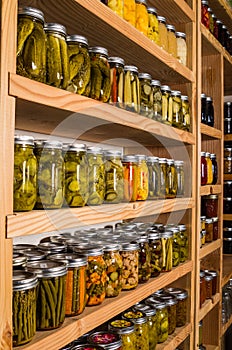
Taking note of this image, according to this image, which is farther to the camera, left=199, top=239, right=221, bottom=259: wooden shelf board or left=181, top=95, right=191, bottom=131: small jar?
left=199, top=239, right=221, bottom=259: wooden shelf board

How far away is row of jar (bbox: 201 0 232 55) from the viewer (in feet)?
6.57

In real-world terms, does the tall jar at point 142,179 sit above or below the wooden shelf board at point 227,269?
above

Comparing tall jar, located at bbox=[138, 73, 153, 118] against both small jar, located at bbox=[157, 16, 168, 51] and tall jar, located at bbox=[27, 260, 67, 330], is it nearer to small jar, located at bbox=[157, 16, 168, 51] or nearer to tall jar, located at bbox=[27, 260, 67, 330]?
small jar, located at bbox=[157, 16, 168, 51]

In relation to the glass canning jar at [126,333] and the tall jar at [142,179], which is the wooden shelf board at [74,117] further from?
the glass canning jar at [126,333]

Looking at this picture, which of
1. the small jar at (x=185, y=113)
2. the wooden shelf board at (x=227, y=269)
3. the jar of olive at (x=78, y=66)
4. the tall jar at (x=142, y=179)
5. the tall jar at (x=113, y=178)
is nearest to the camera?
the jar of olive at (x=78, y=66)

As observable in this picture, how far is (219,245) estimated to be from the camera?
87.1 inches

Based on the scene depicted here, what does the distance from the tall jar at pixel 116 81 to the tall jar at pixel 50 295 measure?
0.47m

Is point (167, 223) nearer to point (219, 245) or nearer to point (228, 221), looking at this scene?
point (219, 245)

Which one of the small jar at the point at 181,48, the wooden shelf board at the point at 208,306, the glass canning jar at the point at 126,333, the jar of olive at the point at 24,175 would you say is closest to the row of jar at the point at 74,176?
the jar of olive at the point at 24,175

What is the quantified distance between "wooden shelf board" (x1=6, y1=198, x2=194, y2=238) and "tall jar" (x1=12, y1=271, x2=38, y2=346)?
10 centimetres

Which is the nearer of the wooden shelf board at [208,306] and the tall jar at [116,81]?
the tall jar at [116,81]

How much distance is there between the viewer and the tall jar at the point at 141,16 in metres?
1.33

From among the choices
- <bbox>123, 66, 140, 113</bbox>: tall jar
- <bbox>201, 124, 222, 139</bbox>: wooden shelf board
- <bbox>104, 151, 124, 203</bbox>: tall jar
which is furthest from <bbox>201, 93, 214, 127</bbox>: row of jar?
<bbox>104, 151, 124, 203</bbox>: tall jar

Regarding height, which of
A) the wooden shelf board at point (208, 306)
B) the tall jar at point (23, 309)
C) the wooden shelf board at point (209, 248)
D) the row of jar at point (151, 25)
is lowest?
the wooden shelf board at point (208, 306)
